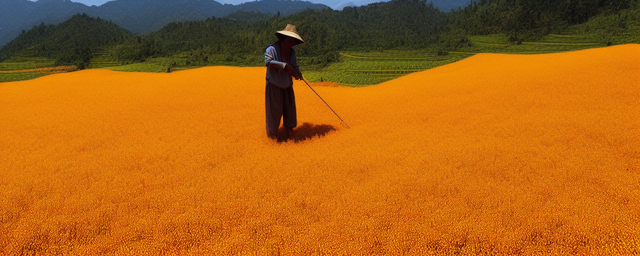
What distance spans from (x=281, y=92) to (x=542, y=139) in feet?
12.5

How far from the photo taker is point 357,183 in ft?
9.29

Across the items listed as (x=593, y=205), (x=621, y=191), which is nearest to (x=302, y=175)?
(x=593, y=205)

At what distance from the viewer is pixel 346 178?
2938mm

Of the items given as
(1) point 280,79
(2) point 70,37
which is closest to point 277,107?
(1) point 280,79

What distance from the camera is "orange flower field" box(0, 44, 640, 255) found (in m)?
2.03

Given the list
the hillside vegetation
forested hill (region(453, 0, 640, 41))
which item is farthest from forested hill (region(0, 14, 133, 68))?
forested hill (region(453, 0, 640, 41))

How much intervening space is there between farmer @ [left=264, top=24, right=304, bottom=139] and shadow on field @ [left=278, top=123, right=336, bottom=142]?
0.85 ft

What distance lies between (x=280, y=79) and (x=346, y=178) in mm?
2024

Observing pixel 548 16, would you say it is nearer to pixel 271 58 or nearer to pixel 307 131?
pixel 307 131

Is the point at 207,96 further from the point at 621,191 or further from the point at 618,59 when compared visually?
the point at 618,59

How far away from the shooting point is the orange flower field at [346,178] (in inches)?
79.9

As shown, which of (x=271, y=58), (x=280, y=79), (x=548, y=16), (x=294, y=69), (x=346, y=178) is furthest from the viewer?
(x=548, y=16)

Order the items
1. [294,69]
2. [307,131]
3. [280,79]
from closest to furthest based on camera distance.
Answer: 1. [280,79]
2. [294,69]
3. [307,131]

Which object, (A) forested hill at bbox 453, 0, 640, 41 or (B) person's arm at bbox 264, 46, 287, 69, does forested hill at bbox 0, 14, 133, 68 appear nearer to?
(B) person's arm at bbox 264, 46, 287, 69
